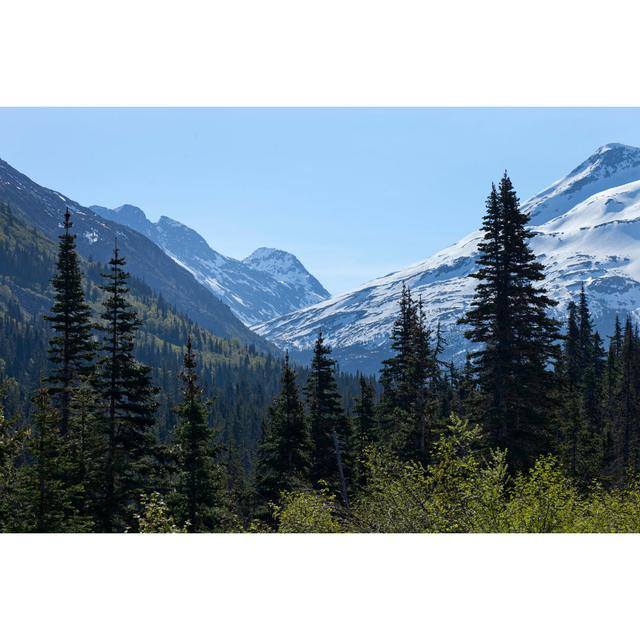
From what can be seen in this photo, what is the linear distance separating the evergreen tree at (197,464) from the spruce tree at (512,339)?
11.1 meters

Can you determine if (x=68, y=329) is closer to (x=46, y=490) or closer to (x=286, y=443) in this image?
(x=46, y=490)

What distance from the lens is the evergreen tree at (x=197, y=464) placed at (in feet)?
82.4

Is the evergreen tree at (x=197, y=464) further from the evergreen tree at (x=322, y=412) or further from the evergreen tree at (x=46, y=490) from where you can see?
the evergreen tree at (x=322, y=412)

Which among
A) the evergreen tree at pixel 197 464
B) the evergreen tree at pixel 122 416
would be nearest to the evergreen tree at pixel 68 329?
the evergreen tree at pixel 122 416

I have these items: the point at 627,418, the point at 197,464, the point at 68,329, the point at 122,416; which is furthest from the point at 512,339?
the point at 627,418

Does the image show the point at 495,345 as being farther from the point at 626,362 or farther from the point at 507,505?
the point at 626,362

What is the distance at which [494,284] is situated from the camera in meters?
26.0

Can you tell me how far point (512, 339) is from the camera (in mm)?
25828

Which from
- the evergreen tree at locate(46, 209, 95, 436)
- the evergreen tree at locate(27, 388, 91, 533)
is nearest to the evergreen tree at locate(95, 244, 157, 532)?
the evergreen tree at locate(46, 209, 95, 436)

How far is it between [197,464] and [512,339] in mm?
13643

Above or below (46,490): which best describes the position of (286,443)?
above
